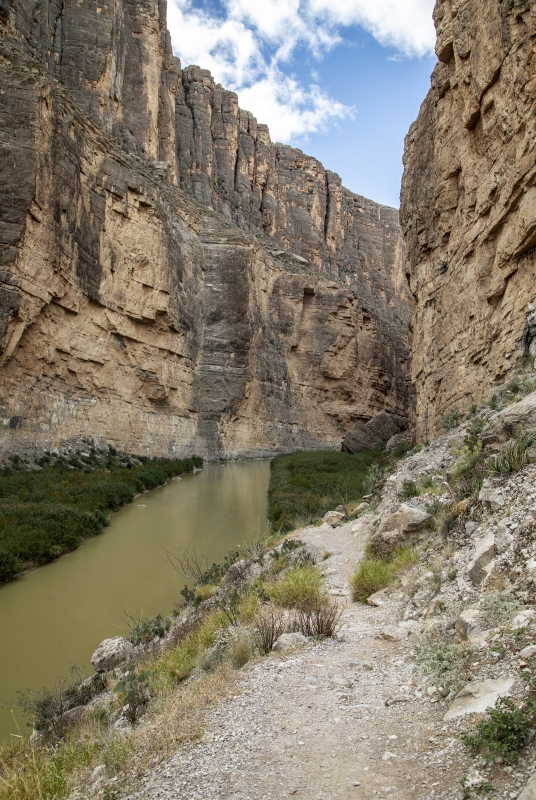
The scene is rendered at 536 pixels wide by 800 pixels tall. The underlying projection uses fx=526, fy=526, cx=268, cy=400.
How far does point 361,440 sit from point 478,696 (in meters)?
35.7

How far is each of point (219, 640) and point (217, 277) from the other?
3543 cm

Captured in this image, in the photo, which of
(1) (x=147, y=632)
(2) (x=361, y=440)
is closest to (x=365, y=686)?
(1) (x=147, y=632)

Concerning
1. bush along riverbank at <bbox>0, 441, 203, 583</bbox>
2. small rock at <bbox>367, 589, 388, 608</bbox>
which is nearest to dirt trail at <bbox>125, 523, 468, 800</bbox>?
small rock at <bbox>367, 589, 388, 608</bbox>

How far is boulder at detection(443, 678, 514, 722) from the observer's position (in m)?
2.89

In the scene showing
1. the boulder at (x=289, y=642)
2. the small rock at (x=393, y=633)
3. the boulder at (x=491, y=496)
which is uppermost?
the boulder at (x=491, y=496)

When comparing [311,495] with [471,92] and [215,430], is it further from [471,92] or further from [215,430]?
[215,430]

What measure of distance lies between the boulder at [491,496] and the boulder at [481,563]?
714 mm

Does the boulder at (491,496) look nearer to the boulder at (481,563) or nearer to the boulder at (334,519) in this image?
the boulder at (481,563)

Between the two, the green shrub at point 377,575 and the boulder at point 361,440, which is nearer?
the green shrub at point 377,575

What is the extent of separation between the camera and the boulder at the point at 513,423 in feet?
19.9

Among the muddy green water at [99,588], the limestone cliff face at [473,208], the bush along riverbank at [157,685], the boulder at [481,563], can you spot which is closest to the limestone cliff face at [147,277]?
the muddy green water at [99,588]

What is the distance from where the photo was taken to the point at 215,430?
36.2 metres

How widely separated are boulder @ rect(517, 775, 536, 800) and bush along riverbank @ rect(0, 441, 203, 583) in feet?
35.2

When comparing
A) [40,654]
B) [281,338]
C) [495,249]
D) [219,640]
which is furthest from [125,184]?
[219,640]
